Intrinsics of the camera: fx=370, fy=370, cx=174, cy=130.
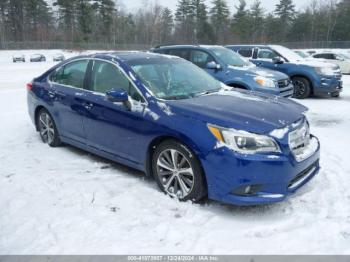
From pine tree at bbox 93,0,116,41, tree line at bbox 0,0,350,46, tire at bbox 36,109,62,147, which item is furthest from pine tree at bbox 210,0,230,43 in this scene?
tire at bbox 36,109,62,147

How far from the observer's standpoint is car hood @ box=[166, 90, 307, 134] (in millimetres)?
3723

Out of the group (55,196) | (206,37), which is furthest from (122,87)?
(206,37)

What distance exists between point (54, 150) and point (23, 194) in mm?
1717

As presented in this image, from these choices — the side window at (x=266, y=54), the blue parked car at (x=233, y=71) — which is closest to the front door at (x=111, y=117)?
the blue parked car at (x=233, y=71)

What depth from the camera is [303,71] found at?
37.9 feet

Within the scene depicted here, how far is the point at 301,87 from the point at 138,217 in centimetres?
927

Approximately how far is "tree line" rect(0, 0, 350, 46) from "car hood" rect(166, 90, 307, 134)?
241ft

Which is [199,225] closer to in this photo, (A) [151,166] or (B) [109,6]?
(A) [151,166]

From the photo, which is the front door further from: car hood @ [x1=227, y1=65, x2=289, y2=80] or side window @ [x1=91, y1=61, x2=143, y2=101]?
car hood @ [x1=227, y1=65, x2=289, y2=80]

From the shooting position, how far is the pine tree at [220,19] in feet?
266

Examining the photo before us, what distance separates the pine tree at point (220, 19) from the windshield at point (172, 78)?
78276mm

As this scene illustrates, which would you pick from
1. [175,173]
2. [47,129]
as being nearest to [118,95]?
[175,173]

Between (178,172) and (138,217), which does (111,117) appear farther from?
(138,217)

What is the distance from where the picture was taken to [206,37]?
7950cm
